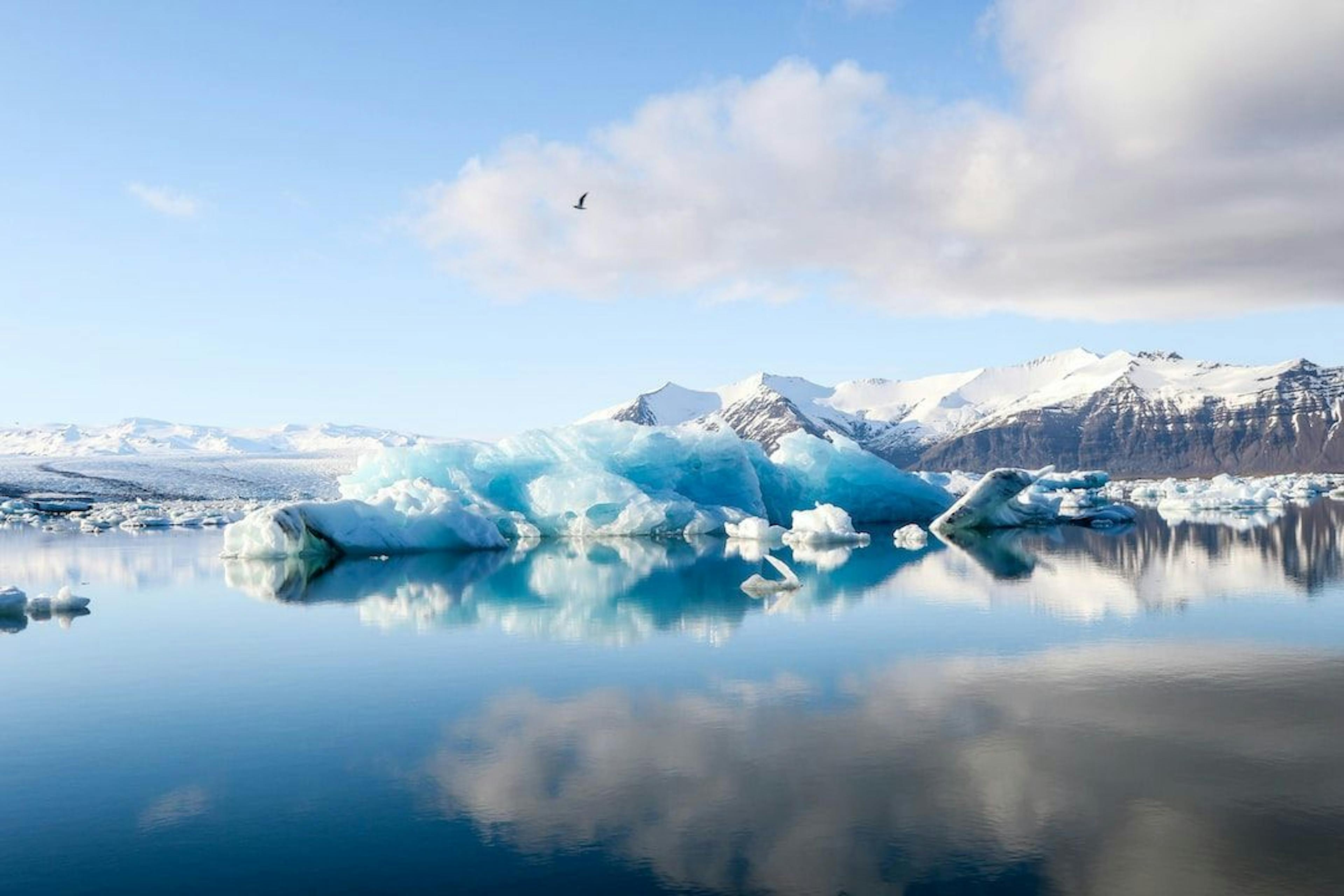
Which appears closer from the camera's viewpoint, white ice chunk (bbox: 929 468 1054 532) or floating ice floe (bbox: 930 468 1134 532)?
white ice chunk (bbox: 929 468 1054 532)

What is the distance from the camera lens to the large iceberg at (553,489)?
32750mm

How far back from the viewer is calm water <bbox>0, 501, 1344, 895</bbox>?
21.7ft

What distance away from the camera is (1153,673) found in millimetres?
12102

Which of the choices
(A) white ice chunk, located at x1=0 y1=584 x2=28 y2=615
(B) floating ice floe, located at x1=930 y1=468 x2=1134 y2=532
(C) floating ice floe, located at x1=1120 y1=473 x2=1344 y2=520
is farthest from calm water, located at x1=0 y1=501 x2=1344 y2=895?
(C) floating ice floe, located at x1=1120 y1=473 x2=1344 y2=520

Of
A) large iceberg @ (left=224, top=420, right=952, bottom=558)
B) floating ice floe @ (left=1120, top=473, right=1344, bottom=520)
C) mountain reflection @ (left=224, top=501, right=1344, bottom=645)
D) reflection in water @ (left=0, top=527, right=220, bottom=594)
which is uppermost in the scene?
large iceberg @ (left=224, top=420, right=952, bottom=558)

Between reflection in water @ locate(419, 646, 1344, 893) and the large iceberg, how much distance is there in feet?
73.0

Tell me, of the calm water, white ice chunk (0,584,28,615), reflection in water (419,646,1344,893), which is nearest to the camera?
reflection in water (419,646,1344,893)

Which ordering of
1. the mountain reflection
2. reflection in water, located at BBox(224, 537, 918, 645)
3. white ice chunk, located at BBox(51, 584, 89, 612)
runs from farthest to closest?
1. white ice chunk, located at BBox(51, 584, 89, 612)
2. the mountain reflection
3. reflection in water, located at BBox(224, 537, 918, 645)

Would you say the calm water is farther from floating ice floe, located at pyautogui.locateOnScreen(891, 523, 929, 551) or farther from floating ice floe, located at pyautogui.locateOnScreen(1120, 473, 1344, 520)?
floating ice floe, located at pyautogui.locateOnScreen(1120, 473, 1344, 520)

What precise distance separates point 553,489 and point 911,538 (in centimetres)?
1297

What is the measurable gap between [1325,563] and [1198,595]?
27.4 feet

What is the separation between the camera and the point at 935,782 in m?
8.04

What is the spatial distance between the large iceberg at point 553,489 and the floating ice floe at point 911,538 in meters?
4.85

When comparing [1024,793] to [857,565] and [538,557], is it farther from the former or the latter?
[538,557]
